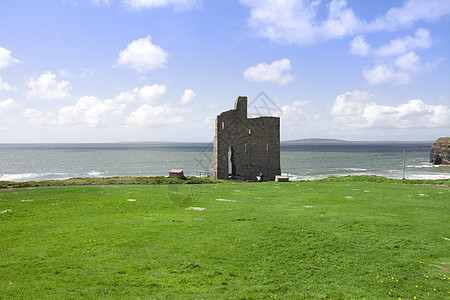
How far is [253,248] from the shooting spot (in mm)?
10969

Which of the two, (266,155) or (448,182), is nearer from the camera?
(448,182)

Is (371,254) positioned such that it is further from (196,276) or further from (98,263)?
(98,263)

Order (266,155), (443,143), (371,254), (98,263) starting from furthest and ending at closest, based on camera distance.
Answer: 1. (443,143)
2. (266,155)
3. (371,254)
4. (98,263)

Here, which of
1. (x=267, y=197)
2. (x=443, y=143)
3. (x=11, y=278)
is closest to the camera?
(x=11, y=278)

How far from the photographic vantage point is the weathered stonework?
145 feet

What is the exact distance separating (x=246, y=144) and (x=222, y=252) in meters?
35.3

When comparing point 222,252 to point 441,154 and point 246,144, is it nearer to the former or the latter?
point 246,144

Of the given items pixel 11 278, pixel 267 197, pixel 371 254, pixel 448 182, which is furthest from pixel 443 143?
pixel 11 278

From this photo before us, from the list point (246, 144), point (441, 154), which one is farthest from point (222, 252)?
point (441, 154)

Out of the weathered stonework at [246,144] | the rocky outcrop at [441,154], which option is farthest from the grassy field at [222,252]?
the rocky outcrop at [441,154]

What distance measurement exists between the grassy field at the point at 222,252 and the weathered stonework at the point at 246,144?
2651 cm

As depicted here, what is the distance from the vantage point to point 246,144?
149ft

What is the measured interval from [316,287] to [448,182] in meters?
34.0

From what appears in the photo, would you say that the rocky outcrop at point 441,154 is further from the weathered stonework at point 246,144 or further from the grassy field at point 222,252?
the grassy field at point 222,252
